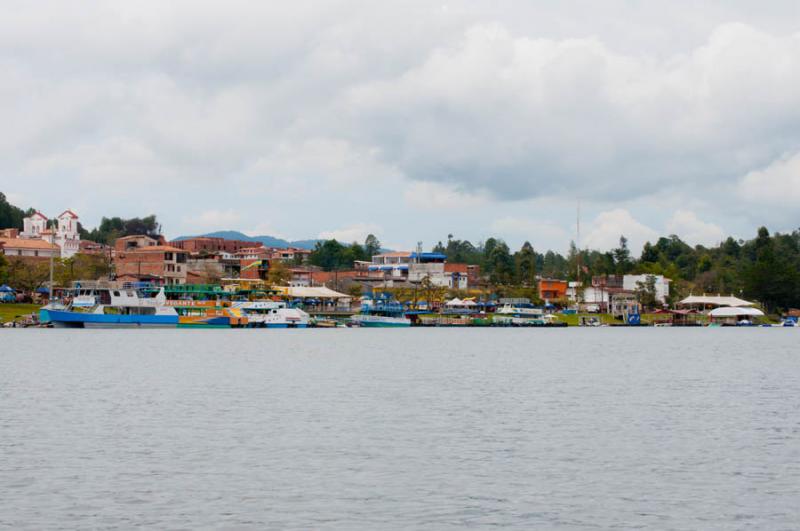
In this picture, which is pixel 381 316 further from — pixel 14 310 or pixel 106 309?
pixel 14 310

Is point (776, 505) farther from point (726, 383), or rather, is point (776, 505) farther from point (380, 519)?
point (726, 383)

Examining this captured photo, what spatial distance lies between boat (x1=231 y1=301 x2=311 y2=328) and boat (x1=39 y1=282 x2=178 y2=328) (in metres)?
14.9

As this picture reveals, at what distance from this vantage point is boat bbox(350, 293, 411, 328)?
180750 mm

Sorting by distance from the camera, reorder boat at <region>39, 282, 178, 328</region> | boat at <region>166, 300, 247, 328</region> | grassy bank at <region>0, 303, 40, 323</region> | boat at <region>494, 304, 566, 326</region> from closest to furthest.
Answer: boat at <region>39, 282, 178, 328</region> → grassy bank at <region>0, 303, 40, 323</region> → boat at <region>166, 300, 247, 328</region> → boat at <region>494, 304, 566, 326</region>

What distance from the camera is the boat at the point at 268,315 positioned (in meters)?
166

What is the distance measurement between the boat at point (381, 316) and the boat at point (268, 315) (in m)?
13.9

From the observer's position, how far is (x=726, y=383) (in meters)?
63.4

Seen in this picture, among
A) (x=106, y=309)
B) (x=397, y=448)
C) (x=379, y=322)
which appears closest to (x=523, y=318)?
(x=379, y=322)

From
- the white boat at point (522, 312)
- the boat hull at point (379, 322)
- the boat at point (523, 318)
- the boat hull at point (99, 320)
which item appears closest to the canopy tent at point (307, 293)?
the boat hull at point (379, 322)

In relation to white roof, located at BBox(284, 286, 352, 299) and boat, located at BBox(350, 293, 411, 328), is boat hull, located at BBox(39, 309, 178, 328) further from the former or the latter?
boat, located at BBox(350, 293, 411, 328)

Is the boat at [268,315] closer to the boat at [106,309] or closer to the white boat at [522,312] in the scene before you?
the boat at [106,309]

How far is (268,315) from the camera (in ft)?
549

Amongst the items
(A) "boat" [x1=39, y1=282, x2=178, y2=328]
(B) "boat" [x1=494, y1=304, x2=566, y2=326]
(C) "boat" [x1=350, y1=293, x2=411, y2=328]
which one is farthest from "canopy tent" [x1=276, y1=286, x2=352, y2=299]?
(A) "boat" [x1=39, y1=282, x2=178, y2=328]

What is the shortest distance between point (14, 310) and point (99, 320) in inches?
802
